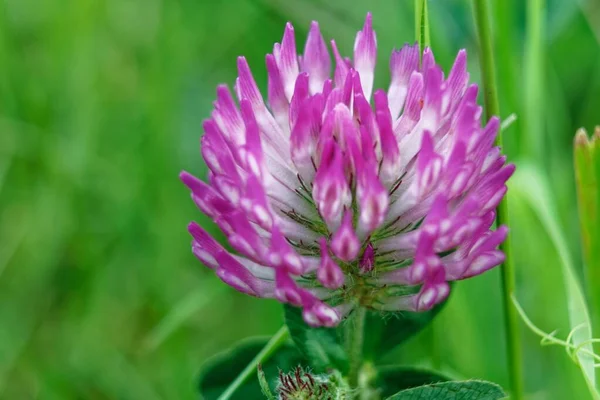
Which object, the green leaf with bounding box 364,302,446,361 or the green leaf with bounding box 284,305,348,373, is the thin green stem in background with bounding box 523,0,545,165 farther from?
the green leaf with bounding box 284,305,348,373

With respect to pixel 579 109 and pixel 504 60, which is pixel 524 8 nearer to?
pixel 579 109

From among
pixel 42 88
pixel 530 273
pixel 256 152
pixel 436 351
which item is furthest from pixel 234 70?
pixel 256 152

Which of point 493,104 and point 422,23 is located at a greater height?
point 422,23

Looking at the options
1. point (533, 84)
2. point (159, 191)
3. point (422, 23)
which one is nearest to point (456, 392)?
point (422, 23)

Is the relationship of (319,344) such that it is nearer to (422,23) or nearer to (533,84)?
(422,23)

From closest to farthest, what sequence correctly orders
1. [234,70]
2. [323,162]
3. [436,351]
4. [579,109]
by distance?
[323,162] < [436,351] < [579,109] < [234,70]
